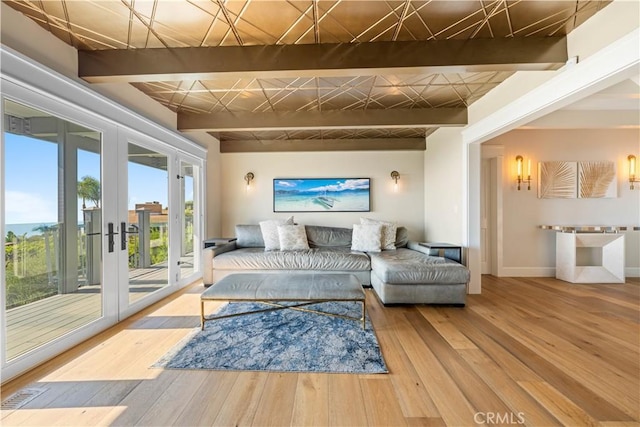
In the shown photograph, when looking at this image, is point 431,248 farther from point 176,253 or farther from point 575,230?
point 176,253

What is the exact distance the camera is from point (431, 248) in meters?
3.45

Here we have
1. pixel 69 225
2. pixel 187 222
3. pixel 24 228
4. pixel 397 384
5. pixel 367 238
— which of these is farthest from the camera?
pixel 367 238

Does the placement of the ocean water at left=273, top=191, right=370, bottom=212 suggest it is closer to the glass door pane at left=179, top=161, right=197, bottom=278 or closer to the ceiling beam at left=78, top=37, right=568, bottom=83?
the glass door pane at left=179, top=161, right=197, bottom=278

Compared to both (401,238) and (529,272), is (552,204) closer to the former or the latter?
(529,272)

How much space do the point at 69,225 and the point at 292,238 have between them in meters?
2.60

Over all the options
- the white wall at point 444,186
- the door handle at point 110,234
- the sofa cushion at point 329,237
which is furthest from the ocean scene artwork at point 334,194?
the door handle at point 110,234

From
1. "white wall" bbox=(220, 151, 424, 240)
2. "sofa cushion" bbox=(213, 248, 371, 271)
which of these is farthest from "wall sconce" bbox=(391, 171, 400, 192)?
"sofa cushion" bbox=(213, 248, 371, 271)

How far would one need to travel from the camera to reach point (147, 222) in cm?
309

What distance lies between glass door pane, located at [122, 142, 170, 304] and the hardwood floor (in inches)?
25.8

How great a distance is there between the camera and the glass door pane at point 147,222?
9.26 feet

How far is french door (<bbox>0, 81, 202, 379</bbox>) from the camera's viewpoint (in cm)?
174

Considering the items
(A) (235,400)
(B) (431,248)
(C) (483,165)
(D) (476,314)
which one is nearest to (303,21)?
(A) (235,400)

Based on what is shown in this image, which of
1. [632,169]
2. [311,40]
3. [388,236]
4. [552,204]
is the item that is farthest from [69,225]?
[632,169]

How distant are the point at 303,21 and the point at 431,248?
2.99 m
